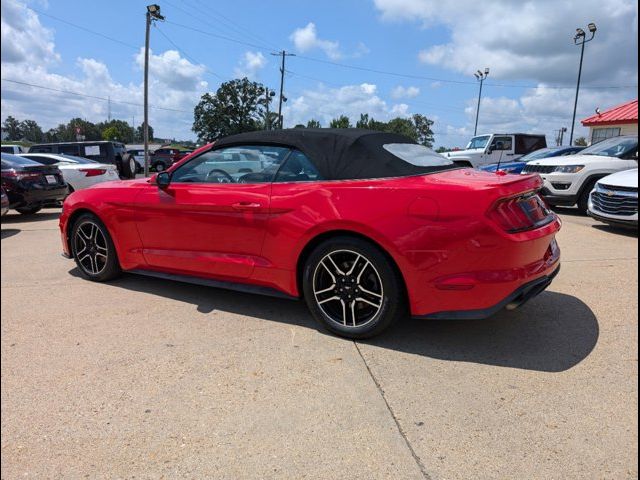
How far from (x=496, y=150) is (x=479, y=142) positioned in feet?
2.96

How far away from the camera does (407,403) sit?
2473 millimetres

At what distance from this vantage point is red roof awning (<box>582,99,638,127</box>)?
79.8 feet

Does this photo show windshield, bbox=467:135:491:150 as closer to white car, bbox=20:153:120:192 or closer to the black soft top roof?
white car, bbox=20:153:120:192

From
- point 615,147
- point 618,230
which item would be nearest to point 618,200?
point 618,230

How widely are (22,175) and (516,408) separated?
8923 millimetres

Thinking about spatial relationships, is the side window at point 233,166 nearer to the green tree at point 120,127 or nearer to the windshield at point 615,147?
the windshield at point 615,147

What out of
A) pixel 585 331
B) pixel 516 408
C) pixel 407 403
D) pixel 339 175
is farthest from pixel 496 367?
pixel 339 175

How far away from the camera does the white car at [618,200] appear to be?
6.66 m

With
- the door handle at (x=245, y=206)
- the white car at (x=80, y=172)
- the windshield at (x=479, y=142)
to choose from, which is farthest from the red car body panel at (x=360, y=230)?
the windshield at (x=479, y=142)

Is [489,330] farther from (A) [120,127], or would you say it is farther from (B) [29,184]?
(A) [120,127]

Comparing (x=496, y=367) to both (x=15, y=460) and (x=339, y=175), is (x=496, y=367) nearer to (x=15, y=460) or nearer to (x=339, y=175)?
(x=339, y=175)

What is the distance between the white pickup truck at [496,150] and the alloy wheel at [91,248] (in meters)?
12.9

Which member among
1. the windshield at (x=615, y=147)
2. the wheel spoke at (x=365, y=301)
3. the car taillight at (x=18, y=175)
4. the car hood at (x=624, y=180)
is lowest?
the wheel spoke at (x=365, y=301)

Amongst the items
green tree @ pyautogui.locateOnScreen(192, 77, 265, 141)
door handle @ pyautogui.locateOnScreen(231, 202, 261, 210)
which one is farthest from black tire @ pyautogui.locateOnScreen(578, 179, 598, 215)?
green tree @ pyautogui.locateOnScreen(192, 77, 265, 141)
